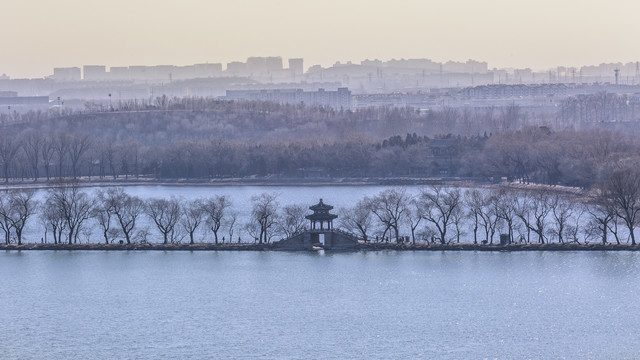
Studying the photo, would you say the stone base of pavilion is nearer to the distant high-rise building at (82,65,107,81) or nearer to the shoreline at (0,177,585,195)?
the shoreline at (0,177,585,195)

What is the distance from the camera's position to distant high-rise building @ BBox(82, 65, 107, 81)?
566 ft

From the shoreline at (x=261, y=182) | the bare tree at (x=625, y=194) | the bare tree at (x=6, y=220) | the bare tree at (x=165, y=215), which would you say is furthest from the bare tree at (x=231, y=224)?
the shoreline at (x=261, y=182)

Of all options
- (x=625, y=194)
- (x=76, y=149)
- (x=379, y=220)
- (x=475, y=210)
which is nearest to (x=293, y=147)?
(x=76, y=149)

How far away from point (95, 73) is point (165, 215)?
464 feet

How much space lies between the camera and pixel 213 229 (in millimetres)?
31484

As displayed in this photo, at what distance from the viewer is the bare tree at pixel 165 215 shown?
3167cm

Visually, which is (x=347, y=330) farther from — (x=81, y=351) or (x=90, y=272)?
(x=90, y=272)

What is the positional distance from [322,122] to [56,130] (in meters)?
12.9

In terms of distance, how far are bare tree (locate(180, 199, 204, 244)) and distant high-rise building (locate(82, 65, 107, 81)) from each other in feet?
460

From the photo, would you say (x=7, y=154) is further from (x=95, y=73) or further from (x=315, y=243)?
(x=95, y=73)

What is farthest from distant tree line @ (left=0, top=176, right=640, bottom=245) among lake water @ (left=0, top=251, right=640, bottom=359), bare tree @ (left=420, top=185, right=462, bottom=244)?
lake water @ (left=0, top=251, right=640, bottom=359)

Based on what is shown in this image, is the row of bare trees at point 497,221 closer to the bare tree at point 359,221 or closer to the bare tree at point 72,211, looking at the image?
the bare tree at point 359,221

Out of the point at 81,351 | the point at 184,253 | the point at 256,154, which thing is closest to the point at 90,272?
the point at 184,253

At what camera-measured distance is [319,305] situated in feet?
79.5
